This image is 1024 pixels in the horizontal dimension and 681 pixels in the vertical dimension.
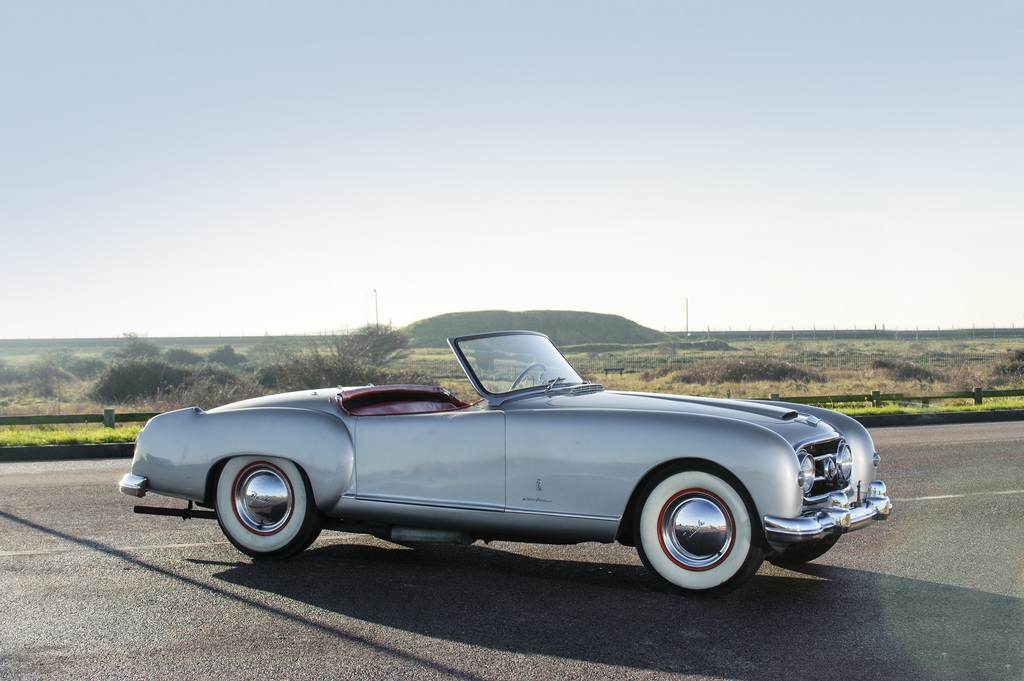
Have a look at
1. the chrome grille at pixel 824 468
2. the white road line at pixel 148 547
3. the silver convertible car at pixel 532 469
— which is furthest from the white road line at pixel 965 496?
the white road line at pixel 148 547

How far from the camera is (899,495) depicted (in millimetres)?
7547

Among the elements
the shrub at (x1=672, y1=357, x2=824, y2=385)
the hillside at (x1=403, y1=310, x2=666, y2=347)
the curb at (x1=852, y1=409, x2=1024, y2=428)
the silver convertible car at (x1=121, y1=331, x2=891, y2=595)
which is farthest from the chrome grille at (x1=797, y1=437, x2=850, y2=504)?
the hillside at (x1=403, y1=310, x2=666, y2=347)

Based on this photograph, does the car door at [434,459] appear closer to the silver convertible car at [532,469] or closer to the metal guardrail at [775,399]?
the silver convertible car at [532,469]

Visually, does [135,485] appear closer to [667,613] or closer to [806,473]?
[667,613]

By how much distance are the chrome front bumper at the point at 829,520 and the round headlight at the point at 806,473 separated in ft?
0.44

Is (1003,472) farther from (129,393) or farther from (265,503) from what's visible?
(129,393)

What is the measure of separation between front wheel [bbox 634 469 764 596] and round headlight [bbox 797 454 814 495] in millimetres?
318

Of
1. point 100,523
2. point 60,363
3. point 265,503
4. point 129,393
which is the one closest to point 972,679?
point 265,503

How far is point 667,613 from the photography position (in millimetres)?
4031

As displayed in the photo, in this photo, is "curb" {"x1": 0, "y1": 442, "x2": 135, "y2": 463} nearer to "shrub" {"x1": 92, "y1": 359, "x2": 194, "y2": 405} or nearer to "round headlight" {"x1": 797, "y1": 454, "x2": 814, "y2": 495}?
"round headlight" {"x1": 797, "y1": 454, "x2": 814, "y2": 495}

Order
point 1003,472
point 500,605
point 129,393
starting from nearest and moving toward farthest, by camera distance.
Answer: point 500,605
point 1003,472
point 129,393

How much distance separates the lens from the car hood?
4.44m

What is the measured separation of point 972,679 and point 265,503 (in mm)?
3970

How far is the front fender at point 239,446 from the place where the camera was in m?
5.04
